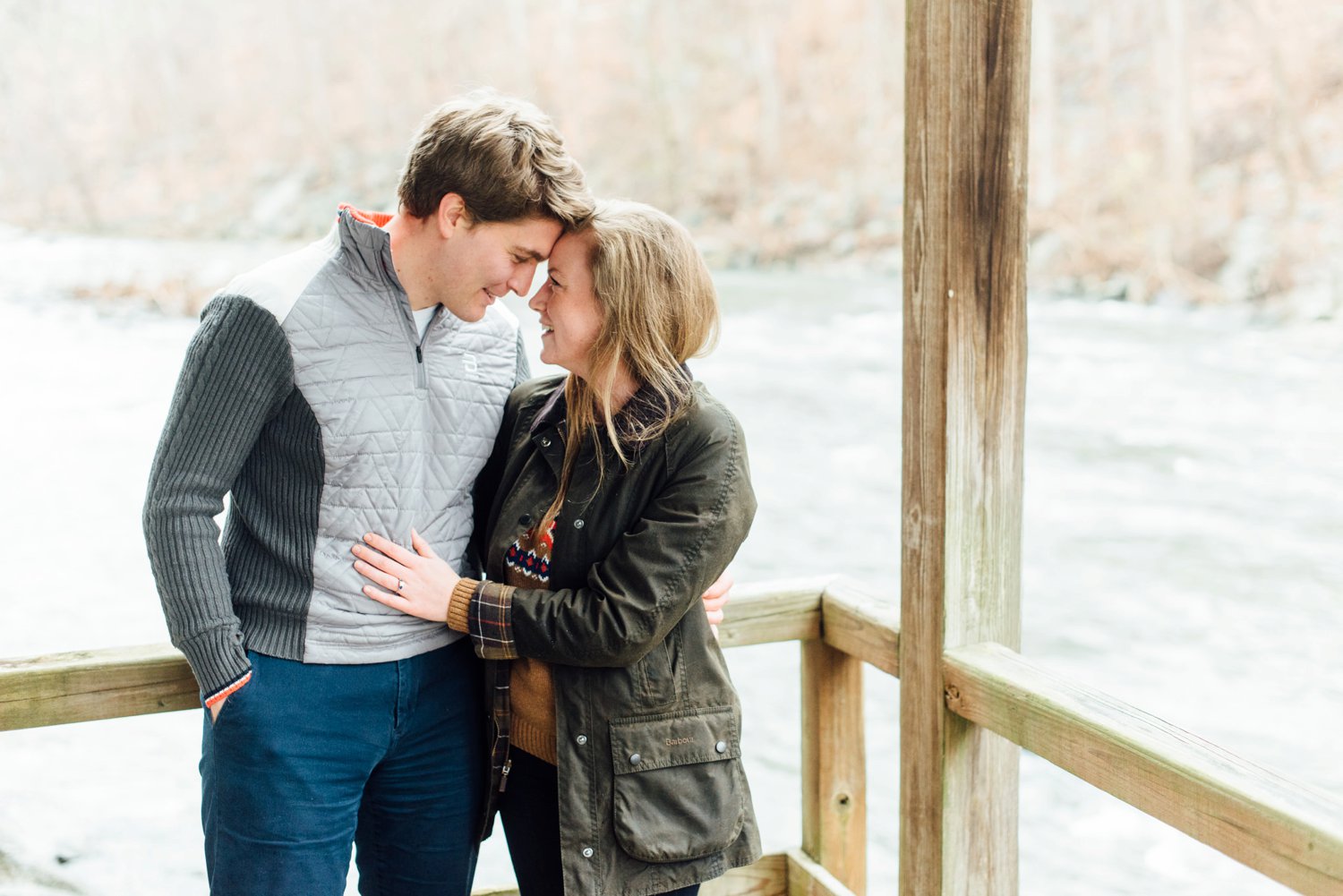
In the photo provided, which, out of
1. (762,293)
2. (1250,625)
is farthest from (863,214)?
(1250,625)

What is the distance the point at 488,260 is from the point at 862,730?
103cm

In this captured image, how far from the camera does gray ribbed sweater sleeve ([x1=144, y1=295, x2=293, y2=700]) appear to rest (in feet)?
4.07

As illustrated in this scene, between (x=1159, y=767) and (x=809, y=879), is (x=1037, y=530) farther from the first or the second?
(x=1159, y=767)

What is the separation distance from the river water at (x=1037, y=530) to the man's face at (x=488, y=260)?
413cm

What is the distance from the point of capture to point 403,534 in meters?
1.40

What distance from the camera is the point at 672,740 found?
1382 mm

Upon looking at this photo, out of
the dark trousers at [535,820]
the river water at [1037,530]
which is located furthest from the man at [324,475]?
the river water at [1037,530]

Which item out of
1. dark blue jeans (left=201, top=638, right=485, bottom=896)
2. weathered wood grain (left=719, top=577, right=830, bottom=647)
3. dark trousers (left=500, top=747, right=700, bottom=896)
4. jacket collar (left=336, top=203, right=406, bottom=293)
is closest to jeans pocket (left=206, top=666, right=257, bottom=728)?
dark blue jeans (left=201, top=638, right=485, bottom=896)

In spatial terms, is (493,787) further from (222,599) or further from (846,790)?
→ (846,790)

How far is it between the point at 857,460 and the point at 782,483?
809 millimetres

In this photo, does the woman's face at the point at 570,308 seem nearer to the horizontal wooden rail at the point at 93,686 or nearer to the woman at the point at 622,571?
the woman at the point at 622,571

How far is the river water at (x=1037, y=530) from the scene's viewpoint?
6250mm

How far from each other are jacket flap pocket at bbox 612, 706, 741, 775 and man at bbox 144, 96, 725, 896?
0.25 meters

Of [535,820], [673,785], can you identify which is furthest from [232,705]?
[673,785]
